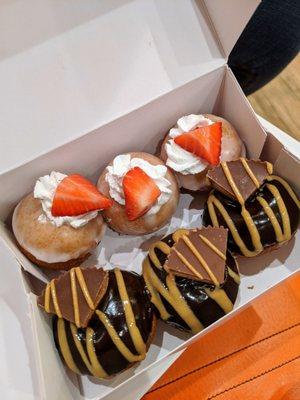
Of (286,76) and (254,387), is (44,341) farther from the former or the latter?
(286,76)

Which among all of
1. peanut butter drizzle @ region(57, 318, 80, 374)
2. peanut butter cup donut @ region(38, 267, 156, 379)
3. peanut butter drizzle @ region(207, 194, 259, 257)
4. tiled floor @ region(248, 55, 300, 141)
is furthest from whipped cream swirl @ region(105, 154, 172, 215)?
tiled floor @ region(248, 55, 300, 141)

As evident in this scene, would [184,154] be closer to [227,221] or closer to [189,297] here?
[227,221]

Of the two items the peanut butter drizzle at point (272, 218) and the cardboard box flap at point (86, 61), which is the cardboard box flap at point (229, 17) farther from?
the peanut butter drizzle at point (272, 218)

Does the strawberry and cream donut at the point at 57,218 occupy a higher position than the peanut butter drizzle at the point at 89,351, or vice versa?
the strawberry and cream donut at the point at 57,218

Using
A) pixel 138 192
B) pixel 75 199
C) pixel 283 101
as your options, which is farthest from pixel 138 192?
pixel 283 101

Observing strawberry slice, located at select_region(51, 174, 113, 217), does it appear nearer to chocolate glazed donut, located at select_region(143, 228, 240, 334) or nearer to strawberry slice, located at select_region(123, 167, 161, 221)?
strawberry slice, located at select_region(123, 167, 161, 221)

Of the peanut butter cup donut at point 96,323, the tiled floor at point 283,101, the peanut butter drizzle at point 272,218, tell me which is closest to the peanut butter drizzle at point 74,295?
the peanut butter cup donut at point 96,323

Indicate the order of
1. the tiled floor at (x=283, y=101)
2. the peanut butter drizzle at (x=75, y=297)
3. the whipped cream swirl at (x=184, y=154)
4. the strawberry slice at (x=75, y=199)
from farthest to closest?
1. the tiled floor at (x=283, y=101)
2. the whipped cream swirl at (x=184, y=154)
3. the strawberry slice at (x=75, y=199)
4. the peanut butter drizzle at (x=75, y=297)

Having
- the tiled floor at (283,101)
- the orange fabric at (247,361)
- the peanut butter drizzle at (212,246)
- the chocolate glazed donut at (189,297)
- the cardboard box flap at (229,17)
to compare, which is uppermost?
the cardboard box flap at (229,17)
